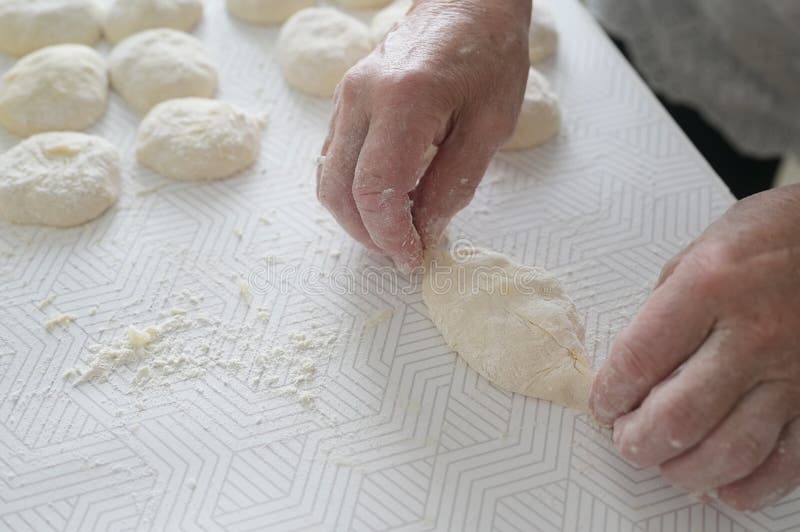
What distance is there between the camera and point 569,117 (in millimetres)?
1633

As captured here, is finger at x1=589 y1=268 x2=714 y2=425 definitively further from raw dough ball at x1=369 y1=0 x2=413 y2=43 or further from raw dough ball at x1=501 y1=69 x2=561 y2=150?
raw dough ball at x1=369 y1=0 x2=413 y2=43

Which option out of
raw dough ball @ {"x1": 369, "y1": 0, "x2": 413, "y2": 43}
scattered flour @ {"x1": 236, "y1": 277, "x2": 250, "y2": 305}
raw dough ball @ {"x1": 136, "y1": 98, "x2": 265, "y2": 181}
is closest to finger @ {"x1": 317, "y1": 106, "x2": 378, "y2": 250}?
scattered flour @ {"x1": 236, "y1": 277, "x2": 250, "y2": 305}

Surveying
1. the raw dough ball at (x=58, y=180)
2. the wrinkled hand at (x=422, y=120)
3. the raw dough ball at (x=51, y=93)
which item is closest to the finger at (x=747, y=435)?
the wrinkled hand at (x=422, y=120)

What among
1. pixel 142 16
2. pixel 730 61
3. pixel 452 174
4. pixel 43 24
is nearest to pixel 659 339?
pixel 452 174

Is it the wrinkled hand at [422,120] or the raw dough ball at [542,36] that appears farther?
the raw dough ball at [542,36]

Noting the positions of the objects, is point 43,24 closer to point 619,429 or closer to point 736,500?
point 619,429

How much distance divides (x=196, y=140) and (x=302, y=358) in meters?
0.52

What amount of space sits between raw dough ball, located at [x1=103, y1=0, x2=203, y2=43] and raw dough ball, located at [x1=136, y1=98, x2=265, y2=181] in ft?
1.10

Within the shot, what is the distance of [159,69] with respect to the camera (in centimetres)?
162

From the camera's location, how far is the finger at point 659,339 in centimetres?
93

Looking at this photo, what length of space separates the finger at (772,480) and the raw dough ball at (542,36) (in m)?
1.07

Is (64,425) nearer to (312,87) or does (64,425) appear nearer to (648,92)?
(312,87)

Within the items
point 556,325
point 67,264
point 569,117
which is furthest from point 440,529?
point 569,117

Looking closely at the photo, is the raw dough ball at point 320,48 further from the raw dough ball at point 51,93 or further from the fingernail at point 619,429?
the fingernail at point 619,429
